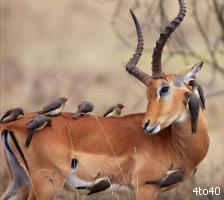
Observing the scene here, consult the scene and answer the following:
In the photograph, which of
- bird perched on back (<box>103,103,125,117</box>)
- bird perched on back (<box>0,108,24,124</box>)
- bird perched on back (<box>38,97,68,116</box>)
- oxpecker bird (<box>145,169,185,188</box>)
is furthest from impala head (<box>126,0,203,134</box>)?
bird perched on back (<box>0,108,24,124</box>)

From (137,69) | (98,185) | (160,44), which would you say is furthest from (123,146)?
(160,44)

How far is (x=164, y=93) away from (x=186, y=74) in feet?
0.92

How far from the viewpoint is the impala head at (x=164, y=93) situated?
28.3ft

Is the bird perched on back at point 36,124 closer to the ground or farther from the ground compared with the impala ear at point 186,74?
closer to the ground

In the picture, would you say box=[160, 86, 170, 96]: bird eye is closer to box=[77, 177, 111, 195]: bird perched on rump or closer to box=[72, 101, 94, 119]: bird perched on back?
box=[72, 101, 94, 119]: bird perched on back

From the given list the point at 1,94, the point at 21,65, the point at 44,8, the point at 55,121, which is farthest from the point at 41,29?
the point at 55,121

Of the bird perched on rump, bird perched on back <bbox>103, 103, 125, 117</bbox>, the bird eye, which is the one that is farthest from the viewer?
bird perched on back <bbox>103, 103, 125, 117</bbox>

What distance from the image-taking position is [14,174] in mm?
9016

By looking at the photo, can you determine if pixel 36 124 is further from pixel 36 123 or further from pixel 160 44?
pixel 160 44

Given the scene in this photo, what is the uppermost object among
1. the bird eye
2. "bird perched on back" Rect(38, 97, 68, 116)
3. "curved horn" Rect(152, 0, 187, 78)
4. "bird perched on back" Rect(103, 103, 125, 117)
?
"curved horn" Rect(152, 0, 187, 78)

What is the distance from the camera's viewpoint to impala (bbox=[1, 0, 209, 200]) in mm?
8719

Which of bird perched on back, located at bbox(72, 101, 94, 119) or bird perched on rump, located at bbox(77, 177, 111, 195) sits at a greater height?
bird perched on back, located at bbox(72, 101, 94, 119)

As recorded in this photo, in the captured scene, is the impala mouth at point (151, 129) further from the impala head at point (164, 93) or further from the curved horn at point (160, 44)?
the curved horn at point (160, 44)

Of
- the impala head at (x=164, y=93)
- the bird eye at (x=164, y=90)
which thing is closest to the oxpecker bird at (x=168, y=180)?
the impala head at (x=164, y=93)
